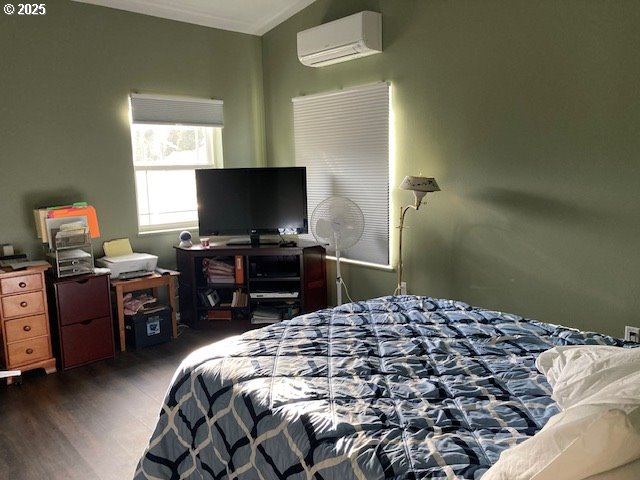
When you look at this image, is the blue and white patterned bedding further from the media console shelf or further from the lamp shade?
the media console shelf

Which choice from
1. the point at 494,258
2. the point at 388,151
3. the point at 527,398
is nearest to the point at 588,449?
the point at 527,398

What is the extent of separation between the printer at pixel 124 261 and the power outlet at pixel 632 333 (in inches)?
129

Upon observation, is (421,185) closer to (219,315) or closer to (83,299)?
(219,315)

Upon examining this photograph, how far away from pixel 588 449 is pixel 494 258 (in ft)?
8.25

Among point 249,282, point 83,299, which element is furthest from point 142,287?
point 249,282

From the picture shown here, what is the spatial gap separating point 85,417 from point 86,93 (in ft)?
7.96

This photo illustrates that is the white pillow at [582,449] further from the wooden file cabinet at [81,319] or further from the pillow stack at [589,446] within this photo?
the wooden file cabinet at [81,319]

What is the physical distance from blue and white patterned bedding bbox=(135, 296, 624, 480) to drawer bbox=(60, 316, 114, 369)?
1865mm

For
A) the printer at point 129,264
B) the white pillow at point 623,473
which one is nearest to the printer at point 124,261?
the printer at point 129,264

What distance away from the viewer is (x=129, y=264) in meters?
4.13

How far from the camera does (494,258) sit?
3594 mm

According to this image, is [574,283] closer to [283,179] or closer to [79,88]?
[283,179]

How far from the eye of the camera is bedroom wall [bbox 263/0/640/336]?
294 centimetres

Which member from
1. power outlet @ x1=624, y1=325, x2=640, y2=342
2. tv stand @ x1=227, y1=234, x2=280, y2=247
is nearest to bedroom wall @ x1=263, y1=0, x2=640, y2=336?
power outlet @ x1=624, y1=325, x2=640, y2=342
